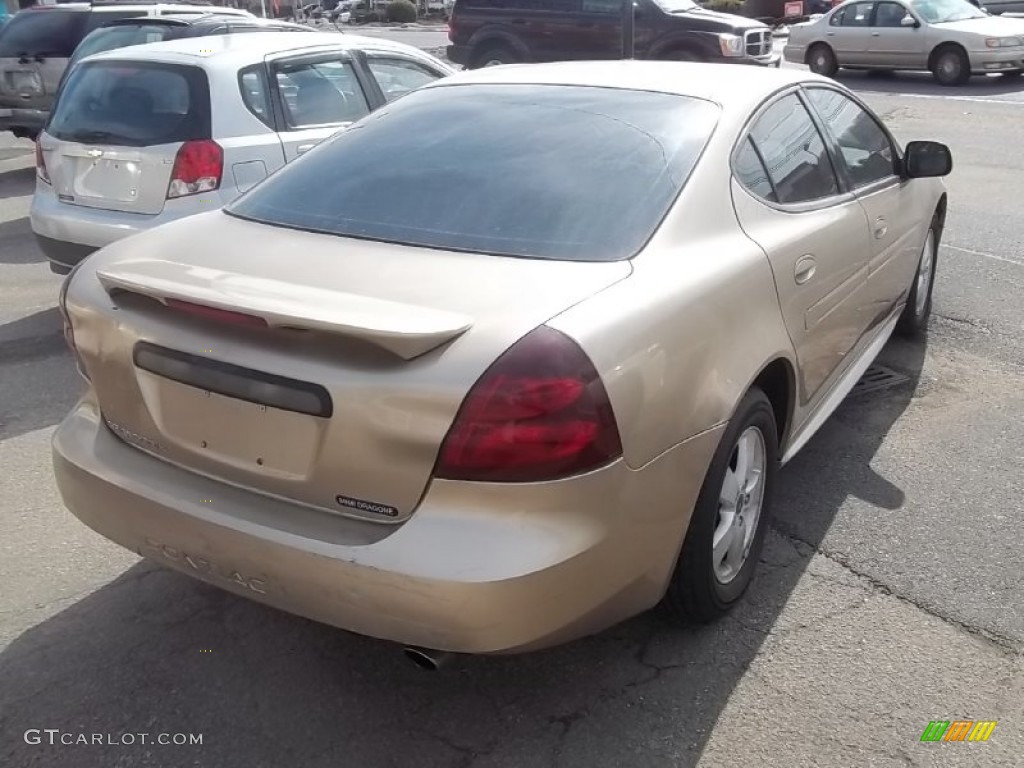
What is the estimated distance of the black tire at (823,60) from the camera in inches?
782

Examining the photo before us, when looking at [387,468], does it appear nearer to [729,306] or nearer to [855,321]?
[729,306]

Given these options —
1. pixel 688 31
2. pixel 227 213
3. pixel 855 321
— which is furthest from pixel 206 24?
pixel 688 31

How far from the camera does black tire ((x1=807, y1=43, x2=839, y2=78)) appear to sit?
65.2 feet

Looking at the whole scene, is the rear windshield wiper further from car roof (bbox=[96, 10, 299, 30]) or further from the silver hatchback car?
car roof (bbox=[96, 10, 299, 30])

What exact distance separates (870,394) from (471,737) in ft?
10.3

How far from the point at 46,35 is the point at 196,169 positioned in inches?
289

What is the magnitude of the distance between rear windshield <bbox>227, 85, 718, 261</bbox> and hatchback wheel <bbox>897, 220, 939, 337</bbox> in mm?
2552

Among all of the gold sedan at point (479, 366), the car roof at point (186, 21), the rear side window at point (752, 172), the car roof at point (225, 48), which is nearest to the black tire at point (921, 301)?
the gold sedan at point (479, 366)

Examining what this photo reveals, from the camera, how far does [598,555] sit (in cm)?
252

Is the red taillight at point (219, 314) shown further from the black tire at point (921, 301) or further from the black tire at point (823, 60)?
the black tire at point (823, 60)

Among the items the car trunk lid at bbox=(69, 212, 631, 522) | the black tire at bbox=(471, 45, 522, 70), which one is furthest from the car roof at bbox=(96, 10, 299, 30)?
the black tire at bbox=(471, 45, 522, 70)

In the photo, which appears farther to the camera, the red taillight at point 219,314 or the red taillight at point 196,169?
the red taillight at point 196,169

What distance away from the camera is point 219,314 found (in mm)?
2586

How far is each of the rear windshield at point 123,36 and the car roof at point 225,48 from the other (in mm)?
2483
